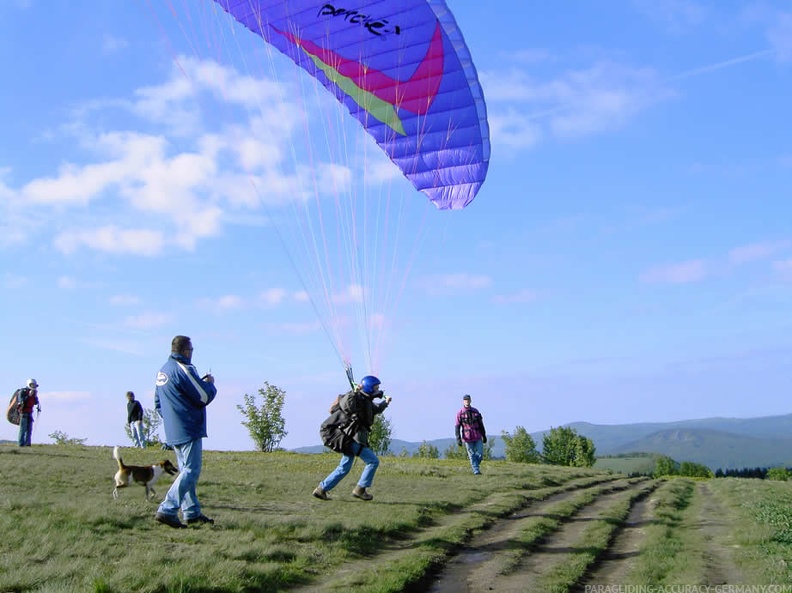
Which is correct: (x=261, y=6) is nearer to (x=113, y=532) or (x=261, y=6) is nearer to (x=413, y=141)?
(x=413, y=141)

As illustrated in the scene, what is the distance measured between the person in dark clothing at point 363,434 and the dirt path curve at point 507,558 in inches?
89.0

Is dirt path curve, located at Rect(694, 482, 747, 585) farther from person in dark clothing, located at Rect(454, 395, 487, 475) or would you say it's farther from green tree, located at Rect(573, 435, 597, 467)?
green tree, located at Rect(573, 435, 597, 467)

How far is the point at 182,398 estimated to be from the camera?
775 centimetres

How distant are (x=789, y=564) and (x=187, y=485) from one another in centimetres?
665

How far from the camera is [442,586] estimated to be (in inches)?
254

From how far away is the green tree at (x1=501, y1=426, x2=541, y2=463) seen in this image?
3310 inches

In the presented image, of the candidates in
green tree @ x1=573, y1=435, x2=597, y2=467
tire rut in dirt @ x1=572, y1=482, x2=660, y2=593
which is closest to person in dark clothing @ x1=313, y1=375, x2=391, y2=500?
tire rut in dirt @ x1=572, y1=482, x2=660, y2=593

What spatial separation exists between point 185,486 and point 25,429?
1283cm

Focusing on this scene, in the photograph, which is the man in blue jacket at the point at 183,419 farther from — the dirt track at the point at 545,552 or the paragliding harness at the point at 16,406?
the paragliding harness at the point at 16,406

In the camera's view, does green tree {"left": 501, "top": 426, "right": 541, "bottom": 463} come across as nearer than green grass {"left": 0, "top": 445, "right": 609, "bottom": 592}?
No

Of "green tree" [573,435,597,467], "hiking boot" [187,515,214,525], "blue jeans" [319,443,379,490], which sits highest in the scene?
"blue jeans" [319,443,379,490]

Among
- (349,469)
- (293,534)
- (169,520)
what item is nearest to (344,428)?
(349,469)

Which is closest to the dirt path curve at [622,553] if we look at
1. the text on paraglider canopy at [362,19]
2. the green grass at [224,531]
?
the green grass at [224,531]

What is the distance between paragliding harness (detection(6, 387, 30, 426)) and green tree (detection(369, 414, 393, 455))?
1970 inches
